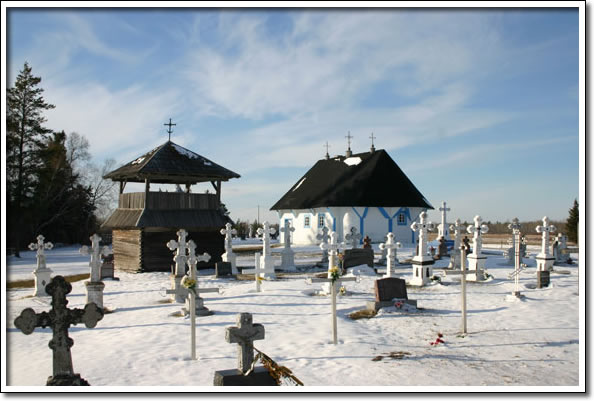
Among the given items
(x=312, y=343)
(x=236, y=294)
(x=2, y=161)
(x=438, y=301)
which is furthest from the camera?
(x=236, y=294)

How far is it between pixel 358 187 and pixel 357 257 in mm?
17367

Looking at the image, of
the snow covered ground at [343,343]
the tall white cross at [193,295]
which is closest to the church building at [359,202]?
the snow covered ground at [343,343]

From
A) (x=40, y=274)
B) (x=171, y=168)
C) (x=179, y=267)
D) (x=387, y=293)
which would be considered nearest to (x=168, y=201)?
(x=171, y=168)

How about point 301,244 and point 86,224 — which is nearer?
point 301,244

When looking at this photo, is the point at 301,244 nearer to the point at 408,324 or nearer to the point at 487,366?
the point at 408,324

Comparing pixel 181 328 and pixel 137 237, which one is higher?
→ pixel 137 237

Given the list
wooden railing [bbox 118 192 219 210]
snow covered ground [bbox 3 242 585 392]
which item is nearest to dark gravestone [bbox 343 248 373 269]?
snow covered ground [bbox 3 242 585 392]

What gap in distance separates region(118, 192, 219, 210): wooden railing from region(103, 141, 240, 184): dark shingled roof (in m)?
0.86

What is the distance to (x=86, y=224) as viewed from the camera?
42469 mm

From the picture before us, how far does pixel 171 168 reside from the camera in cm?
2186

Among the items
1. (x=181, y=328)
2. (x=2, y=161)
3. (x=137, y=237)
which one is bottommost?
(x=181, y=328)

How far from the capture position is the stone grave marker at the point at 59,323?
563cm
